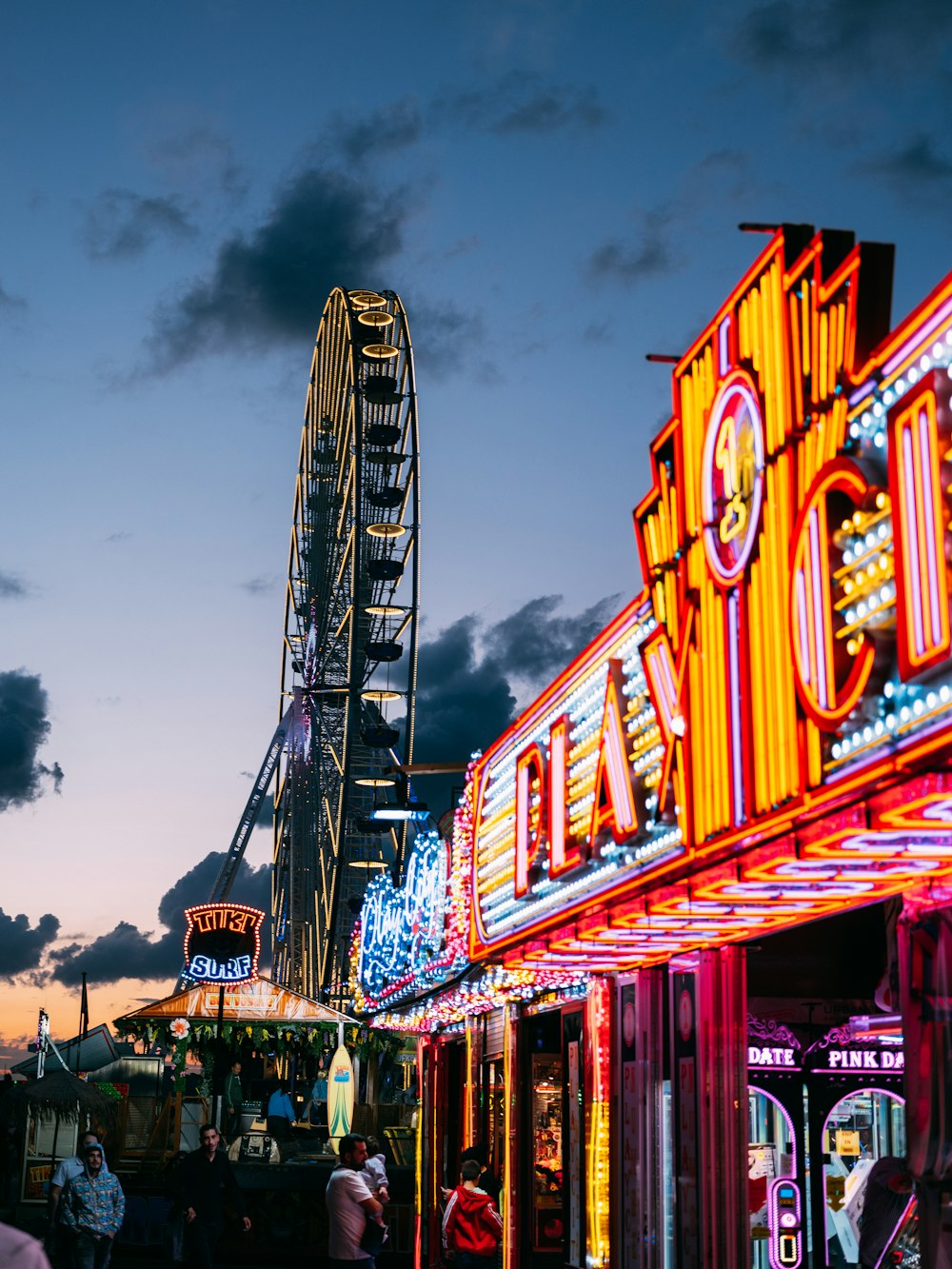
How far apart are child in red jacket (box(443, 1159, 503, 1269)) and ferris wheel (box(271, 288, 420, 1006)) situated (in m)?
23.1

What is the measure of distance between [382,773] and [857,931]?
30.1m

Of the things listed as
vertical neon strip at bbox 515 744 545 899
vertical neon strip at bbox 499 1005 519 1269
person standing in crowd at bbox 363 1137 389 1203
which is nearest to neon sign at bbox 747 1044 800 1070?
vertical neon strip at bbox 499 1005 519 1269

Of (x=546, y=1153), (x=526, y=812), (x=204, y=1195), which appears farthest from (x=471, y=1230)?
(x=546, y=1153)

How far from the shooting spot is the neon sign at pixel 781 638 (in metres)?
4.96

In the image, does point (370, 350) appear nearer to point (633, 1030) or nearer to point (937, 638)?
point (633, 1030)

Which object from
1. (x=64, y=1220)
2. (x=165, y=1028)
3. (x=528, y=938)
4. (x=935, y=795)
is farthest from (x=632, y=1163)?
(x=165, y=1028)

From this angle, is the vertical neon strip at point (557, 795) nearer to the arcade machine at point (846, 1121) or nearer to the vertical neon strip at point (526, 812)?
the vertical neon strip at point (526, 812)

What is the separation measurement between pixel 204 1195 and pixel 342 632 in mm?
31597

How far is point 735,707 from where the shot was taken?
6551 millimetres

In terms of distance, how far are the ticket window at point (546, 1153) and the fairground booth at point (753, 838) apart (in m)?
0.03

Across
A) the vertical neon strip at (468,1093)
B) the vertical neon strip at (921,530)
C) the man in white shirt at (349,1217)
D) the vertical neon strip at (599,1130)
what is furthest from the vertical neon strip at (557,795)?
the vertical neon strip at (468,1093)

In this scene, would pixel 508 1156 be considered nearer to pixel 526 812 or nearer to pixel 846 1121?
pixel 846 1121

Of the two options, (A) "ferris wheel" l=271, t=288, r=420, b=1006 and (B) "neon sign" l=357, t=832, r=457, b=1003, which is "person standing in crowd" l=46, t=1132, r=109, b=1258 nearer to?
(B) "neon sign" l=357, t=832, r=457, b=1003

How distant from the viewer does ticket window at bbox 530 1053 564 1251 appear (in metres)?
14.4
